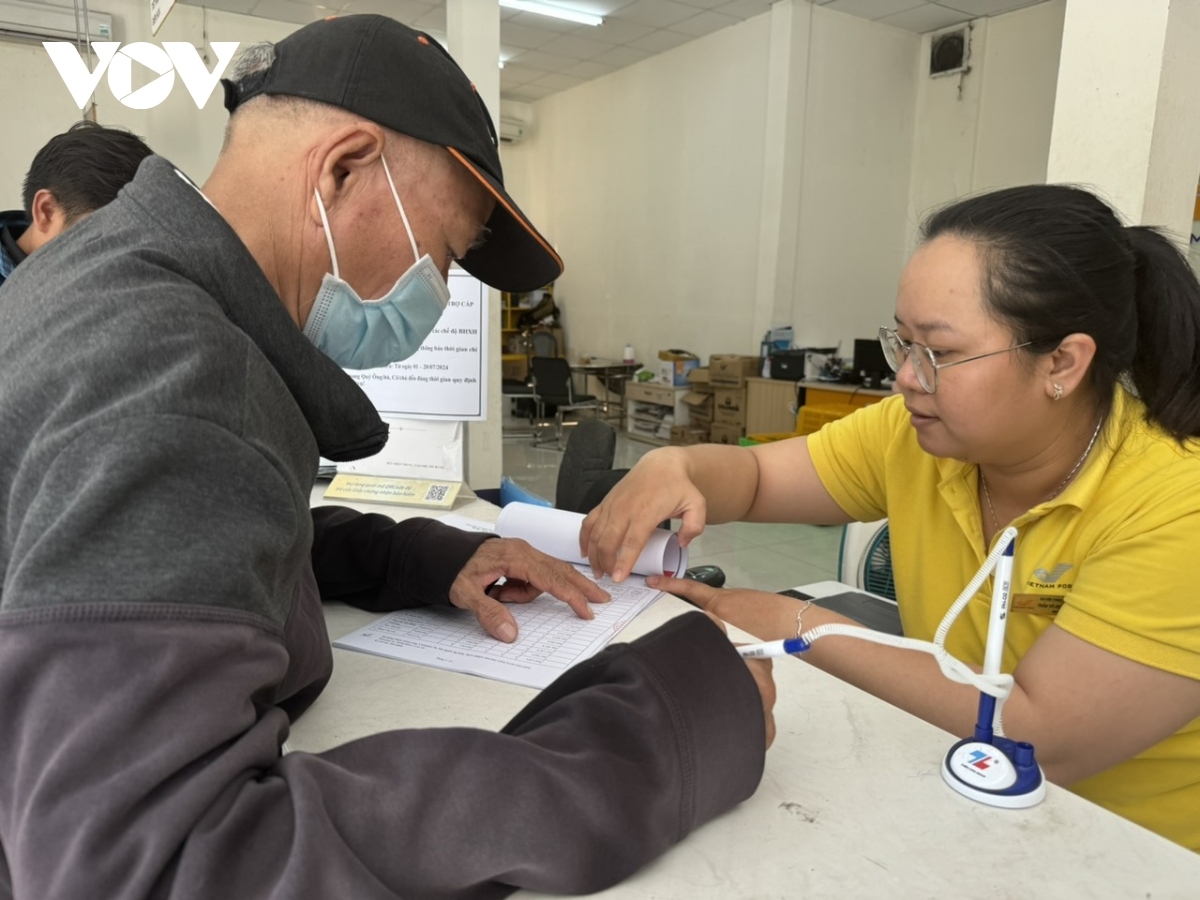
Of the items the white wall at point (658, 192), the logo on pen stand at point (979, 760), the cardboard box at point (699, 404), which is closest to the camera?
the logo on pen stand at point (979, 760)

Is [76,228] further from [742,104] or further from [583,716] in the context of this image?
[742,104]

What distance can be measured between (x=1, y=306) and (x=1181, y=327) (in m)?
1.29

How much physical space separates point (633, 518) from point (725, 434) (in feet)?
18.9

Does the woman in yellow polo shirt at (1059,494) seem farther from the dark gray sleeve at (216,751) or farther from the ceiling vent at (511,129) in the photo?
the ceiling vent at (511,129)

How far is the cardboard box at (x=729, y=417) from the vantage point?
671 centimetres

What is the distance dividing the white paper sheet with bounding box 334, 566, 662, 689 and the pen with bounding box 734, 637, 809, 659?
21 cm

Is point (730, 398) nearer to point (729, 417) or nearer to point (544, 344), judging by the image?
point (729, 417)

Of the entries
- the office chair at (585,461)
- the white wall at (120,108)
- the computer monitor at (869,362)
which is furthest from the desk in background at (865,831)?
the white wall at (120,108)

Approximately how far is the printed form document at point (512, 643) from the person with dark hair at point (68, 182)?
151 cm

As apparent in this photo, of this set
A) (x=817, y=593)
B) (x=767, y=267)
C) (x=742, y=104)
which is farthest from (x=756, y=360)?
(x=817, y=593)

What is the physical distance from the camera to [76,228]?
24.9 inches

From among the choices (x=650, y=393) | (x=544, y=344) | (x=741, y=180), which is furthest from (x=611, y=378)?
(x=741, y=180)

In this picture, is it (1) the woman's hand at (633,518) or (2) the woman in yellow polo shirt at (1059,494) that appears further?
(1) the woman's hand at (633,518)

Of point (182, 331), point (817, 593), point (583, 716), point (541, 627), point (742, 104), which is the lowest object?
point (817, 593)
